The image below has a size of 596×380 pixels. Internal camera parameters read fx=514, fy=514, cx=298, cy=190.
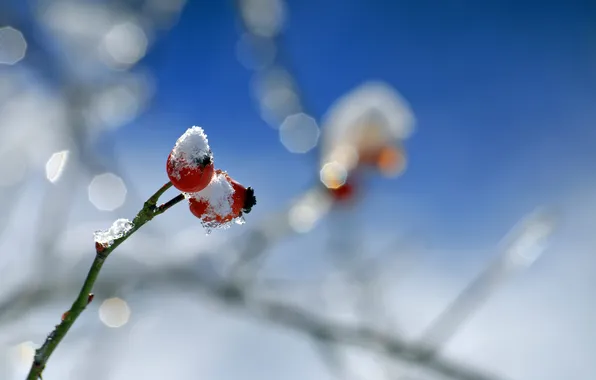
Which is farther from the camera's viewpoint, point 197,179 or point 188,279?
point 188,279

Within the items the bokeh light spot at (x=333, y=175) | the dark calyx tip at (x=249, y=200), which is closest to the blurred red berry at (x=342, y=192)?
the bokeh light spot at (x=333, y=175)

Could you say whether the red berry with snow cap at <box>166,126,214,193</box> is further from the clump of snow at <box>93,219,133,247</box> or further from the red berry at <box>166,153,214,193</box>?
the clump of snow at <box>93,219,133,247</box>

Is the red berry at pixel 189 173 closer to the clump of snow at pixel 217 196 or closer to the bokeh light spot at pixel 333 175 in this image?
the clump of snow at pixel 217 196

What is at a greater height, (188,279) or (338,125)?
(338,125)

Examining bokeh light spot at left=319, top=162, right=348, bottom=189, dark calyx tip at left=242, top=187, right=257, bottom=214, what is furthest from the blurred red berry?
dark calyx tip at left=242, top=187, right=257, bottom=214

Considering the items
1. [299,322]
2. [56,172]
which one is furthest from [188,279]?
[56,172]

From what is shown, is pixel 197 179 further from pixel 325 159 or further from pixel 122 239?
pixel 325 159
